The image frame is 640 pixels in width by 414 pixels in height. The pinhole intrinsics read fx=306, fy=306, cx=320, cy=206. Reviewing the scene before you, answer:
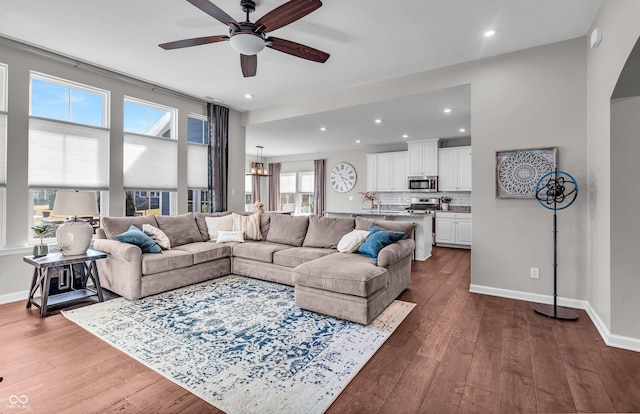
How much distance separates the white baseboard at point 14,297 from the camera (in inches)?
136

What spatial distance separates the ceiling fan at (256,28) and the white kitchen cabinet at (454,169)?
538cm

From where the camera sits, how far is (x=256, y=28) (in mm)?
2602

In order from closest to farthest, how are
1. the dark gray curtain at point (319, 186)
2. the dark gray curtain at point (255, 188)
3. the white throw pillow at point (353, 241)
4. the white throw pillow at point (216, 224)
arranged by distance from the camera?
the white throw pillow at point (353, 241) < the white throw pillow at point (216, 224) < the dark gray curtain at point (319, 186) < the dark gray curtain at point (255, 188)

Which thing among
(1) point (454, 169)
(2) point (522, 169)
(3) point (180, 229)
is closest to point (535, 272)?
(2) point (522, 169)

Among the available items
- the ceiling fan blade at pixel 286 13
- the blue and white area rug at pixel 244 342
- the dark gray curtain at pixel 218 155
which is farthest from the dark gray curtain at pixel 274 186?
the ceiling fan blade at pixel 286 13

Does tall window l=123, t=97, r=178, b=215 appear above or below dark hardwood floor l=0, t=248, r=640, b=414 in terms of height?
above

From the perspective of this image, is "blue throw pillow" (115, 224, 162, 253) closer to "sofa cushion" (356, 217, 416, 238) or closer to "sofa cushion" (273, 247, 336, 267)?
"sofa cushion" (273, 247, 336, 267)

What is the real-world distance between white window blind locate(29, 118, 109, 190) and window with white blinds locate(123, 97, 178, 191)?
13.1 inches

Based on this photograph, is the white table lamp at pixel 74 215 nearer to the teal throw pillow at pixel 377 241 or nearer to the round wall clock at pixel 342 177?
the teal throw pillow at pixel 377 241

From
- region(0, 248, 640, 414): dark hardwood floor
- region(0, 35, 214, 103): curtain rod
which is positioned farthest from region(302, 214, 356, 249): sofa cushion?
region(0, 35, 214, 103): curtain rod

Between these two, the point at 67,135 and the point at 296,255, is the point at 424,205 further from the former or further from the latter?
the point at 67,135

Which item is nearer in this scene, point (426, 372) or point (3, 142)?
point (426, 372)

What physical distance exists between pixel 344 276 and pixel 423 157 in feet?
18.9

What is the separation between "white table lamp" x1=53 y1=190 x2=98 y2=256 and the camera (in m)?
3.24
